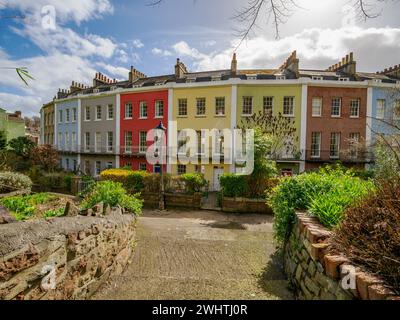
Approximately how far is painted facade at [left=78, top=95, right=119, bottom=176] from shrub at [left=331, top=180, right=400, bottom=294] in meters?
20.9

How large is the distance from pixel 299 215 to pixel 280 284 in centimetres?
128

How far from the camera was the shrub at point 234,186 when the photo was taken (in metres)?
10.7

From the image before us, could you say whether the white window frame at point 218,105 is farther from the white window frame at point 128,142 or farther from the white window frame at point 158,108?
the white window frame at point 128,142

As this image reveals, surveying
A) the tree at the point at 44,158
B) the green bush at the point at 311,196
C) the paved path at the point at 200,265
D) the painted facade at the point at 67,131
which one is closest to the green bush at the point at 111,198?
the paved path at the point at 200,265

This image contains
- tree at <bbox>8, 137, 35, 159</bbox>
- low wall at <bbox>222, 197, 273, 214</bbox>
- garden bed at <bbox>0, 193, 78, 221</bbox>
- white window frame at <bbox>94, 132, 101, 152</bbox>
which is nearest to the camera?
garden bed at <bbox>0, 193, 78, 221</bbox>

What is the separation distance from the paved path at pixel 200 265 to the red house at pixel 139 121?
1304cm

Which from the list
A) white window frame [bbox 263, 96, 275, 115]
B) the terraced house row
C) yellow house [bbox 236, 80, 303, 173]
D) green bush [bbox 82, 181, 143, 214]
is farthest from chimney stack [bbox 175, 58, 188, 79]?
green bush [bbox 82, 181, 143, 214]

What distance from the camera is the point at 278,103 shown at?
1745 cm

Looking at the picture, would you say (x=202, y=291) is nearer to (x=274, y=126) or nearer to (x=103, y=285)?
(x=103, y=285)

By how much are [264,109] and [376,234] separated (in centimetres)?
1635

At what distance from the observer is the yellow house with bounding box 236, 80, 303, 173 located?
17234mm

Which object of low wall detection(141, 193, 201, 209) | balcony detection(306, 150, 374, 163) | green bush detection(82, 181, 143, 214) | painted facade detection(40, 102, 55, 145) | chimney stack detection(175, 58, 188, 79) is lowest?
low wall detection(141, 193, 201, 209)

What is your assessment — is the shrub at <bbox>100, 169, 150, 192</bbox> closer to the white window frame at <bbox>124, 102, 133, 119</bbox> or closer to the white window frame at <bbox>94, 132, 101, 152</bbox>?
the white window frame at <bbox>124, 102, 133, 119</bbox>

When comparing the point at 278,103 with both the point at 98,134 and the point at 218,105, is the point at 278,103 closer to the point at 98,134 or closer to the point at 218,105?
the point at 218,105
